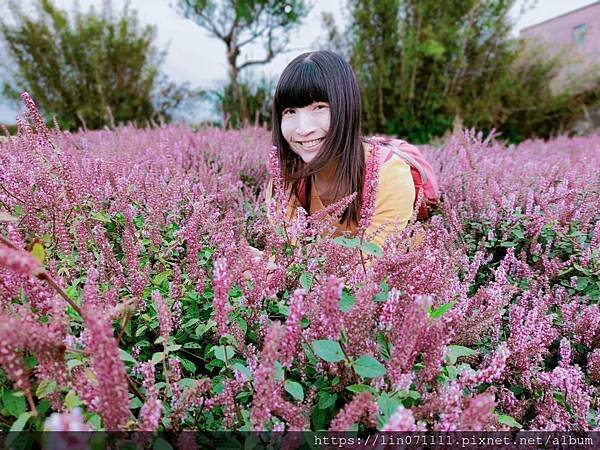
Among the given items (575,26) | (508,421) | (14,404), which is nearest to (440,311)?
(508,421)

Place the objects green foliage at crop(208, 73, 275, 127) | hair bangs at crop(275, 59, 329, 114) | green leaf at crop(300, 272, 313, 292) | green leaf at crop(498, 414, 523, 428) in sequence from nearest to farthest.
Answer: green leaf at crop(498, 414, 523, 428)
green leaf at crop(300, 272, 313, 292)
hair bangs at crop(275, 59, 329, 114)
green foliage at crop(208, 73, 275, 127)

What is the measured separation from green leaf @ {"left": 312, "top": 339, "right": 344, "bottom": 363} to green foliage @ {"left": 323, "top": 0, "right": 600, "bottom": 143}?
33.1 feet

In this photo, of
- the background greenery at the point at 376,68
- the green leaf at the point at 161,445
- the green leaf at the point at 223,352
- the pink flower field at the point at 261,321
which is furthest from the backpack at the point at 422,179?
the background greenery at the point at 376,68

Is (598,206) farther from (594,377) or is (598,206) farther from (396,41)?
(396,41)

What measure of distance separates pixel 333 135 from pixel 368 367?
147cm

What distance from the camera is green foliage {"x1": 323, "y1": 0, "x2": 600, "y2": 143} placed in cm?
1066

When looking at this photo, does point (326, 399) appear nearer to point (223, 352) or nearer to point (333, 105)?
point (223, 352)

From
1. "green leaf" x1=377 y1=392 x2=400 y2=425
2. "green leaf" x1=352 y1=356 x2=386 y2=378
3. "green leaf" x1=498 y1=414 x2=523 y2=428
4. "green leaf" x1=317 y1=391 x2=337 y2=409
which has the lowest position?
"green leaf" x1=498 y1=414 x2=523 y2=428

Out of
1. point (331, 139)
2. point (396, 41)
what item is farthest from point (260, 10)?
point (331, 139)

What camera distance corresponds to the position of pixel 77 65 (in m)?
11.5

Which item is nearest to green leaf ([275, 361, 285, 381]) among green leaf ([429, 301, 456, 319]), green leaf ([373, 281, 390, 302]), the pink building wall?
green leaf ([373, 281, 390, 302])

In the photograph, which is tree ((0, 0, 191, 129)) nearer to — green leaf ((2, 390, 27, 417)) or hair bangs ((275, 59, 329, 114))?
hair bangs ((275, 59, 329, 114))

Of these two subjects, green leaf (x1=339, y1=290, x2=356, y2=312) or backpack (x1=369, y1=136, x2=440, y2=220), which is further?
backpack (x1=369, y1=136, x2=440, y2=220)

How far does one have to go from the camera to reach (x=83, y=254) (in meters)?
1.30
